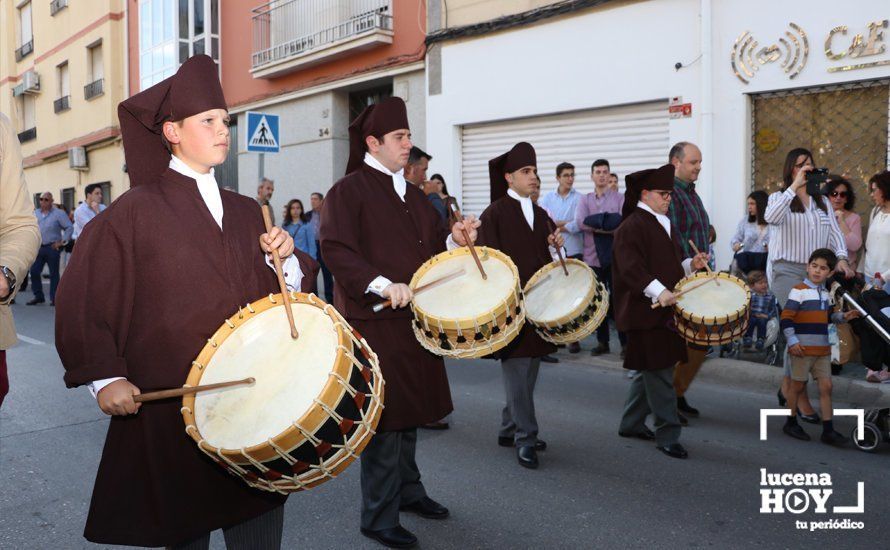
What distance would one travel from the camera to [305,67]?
668 inches

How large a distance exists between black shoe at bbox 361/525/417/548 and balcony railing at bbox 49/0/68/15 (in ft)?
94.8

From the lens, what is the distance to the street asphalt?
411 cm

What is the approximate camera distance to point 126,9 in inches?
984

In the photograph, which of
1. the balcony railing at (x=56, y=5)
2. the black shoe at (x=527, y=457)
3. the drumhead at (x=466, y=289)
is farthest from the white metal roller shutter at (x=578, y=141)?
the balcony railing at (x=56, y=5)

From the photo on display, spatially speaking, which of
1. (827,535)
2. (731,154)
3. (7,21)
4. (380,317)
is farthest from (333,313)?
(7,21)

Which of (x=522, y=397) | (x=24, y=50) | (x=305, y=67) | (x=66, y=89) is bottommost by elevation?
(x=522, y=397)

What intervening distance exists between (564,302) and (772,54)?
625 centimetres

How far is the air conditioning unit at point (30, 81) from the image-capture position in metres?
29.7

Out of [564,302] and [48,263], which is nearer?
→ [564,302]

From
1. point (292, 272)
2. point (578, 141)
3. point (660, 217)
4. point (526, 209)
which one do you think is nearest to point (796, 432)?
point (660, 217)

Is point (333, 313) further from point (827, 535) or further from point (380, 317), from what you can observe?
point (827, 535)

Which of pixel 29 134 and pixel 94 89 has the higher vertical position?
pixel 94 89

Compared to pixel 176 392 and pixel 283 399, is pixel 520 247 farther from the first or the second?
pixel 176 392

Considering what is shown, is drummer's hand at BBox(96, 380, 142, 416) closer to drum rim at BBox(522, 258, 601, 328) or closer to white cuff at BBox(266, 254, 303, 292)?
white cuff at BBox(266, 254, 303, 292)
